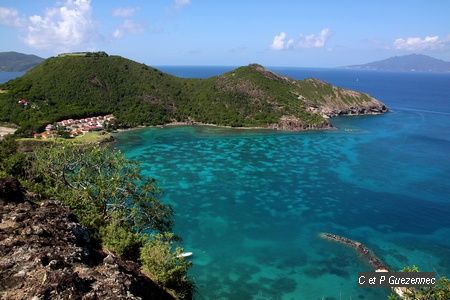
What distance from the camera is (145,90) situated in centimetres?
17525

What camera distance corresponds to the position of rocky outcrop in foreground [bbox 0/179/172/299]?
19484mm

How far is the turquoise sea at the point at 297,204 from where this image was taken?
51500 mm

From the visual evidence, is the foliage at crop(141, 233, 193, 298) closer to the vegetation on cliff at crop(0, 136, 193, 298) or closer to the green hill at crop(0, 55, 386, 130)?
the vegetation on cliff at crop(0, 136, 193, 298)

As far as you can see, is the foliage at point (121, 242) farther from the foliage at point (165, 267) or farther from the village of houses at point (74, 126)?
the village of houses at point (74, 126)

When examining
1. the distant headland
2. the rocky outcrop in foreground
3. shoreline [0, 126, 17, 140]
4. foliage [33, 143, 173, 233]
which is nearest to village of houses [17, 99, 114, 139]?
the distant headland

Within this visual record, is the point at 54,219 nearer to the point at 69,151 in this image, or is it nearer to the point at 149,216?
the point at 149,216

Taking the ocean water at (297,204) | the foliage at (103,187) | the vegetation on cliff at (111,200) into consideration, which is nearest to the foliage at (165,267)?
the vegetation on cliff at (111,200)

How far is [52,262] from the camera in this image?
21.6 m

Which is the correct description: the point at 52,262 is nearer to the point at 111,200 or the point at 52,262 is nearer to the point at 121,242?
the point at 121,242

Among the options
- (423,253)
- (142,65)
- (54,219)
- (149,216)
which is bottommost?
(423,253)

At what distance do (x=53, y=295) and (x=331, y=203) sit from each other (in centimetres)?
6558

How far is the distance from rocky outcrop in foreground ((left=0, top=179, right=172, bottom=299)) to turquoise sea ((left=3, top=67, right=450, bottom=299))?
2233cm

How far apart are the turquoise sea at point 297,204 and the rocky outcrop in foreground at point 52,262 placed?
2233cm

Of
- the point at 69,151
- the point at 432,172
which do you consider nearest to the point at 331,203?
the point at 432,172
